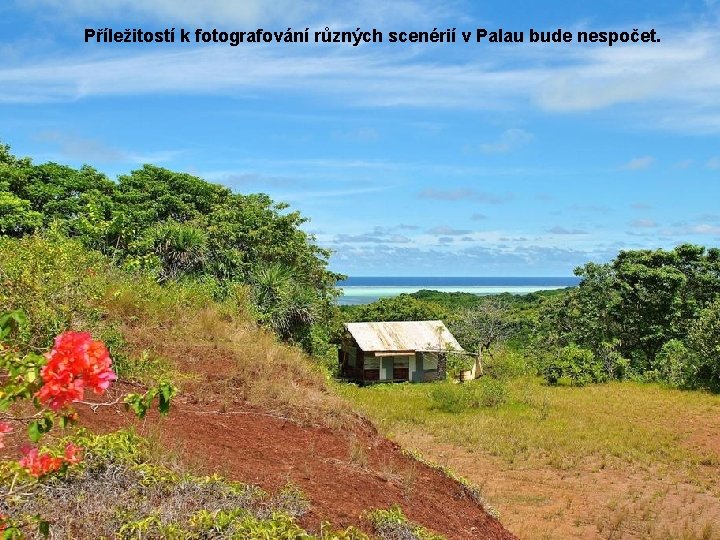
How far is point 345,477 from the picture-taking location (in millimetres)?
5625

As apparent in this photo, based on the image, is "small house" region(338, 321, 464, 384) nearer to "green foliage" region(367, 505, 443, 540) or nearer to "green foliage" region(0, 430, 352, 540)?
"green foliage" region(367, 505, 443, 540)

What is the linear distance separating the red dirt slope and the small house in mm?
23522

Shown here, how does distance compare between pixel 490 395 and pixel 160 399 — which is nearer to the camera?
pixel 160 399

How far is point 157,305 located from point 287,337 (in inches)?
304

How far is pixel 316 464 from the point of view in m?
5.75

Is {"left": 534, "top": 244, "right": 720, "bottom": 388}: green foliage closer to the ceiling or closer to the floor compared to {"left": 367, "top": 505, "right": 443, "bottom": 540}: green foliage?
closer to the ceiling

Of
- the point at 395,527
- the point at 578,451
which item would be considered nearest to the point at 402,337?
the point at 578,451

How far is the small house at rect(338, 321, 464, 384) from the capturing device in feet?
101

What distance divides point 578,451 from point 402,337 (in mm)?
18840

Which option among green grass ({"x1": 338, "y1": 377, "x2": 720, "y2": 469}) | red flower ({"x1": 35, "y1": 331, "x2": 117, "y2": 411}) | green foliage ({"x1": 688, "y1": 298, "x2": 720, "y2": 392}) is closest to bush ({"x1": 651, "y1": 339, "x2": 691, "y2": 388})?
green foliage ({"x1": 688, "y1": 298, "x2": 720, "y2": 392})

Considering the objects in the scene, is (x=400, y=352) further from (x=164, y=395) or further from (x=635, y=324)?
(x=164, y=395)

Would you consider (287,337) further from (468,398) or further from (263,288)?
(468,398)

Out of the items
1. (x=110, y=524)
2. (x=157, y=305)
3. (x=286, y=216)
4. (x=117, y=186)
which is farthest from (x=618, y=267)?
(x=110, y=524)

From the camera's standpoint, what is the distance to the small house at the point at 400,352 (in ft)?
101
